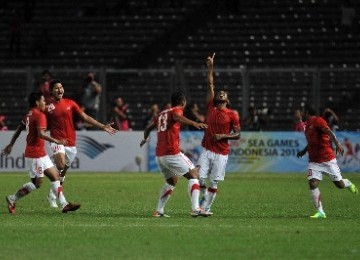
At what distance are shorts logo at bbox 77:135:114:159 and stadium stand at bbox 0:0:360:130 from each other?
3.01 meters

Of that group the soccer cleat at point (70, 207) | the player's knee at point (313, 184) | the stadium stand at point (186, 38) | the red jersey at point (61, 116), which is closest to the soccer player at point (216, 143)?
the player's knee at point (313, 184)

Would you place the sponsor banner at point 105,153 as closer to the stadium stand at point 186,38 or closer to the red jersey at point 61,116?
the stadium stand at point 186,38

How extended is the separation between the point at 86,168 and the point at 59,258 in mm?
22998

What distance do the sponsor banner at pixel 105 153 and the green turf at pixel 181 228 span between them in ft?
28.7

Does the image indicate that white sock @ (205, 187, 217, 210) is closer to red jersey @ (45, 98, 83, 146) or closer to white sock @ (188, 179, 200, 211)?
white sock @ (188, 179, 200, 211)

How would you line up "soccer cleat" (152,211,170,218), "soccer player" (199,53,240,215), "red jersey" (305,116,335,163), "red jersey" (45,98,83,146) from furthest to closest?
"red jersey" (45,98,83,146)
"soccer player" (199,53,240,215)
"red jersey" (305,116,335,163)
"soccer cleat" (152,211,170,218)

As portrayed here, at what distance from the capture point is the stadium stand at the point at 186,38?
138 feet

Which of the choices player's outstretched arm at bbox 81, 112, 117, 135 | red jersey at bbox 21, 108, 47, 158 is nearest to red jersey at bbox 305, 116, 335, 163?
player's outstretched arm at bbox 81, 112, 117, 135

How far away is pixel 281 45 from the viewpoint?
43.4 m

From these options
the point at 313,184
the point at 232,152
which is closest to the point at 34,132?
the point at 313,184

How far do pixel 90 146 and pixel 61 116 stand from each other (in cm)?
1491

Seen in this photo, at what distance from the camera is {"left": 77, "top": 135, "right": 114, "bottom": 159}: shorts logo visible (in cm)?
3569

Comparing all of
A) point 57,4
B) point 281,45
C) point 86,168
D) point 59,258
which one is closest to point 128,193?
point 86,168

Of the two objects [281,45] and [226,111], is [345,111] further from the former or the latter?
[226,111]
